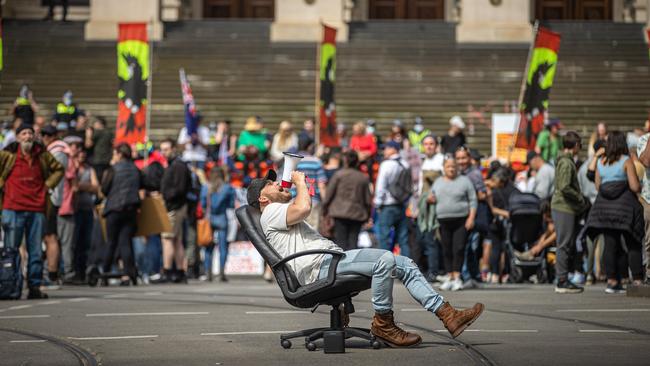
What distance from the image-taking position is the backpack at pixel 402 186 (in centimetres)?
2014

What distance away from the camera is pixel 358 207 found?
1939 cm

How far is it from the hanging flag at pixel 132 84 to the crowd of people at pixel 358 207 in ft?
1.75

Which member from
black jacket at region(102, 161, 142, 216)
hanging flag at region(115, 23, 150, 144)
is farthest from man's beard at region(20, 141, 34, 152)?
hanging flag at region(115, 23, 150, 144)

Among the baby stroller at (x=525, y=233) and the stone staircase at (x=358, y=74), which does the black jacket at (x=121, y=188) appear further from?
the stone staircase at (x=358, y=74)

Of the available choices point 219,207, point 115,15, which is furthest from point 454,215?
point 115,15

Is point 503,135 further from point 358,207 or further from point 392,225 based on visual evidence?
point 358,207

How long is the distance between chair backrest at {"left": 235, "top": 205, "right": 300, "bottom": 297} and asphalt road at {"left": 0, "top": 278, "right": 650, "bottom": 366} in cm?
46

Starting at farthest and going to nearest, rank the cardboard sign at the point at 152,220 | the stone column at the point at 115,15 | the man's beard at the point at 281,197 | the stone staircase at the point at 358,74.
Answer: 1. the stone column at the point at 115,15
2. the stone staircase at the point at 358,74
3. the cardboard sign at the point at 152,220
4. the man's beard at the point at 281,197

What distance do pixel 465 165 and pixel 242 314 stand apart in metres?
5.99

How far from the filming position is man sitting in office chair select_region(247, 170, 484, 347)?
10094 millimetres

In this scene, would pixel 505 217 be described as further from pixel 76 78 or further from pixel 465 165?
pixel 76 78

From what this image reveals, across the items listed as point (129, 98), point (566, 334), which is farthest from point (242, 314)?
point (129, 98)

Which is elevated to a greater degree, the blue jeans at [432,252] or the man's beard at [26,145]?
the man's beard at [26,145]

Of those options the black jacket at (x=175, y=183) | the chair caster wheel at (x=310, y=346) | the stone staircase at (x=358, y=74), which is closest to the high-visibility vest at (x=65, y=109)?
the stone staircase at (x=358, y=74)
